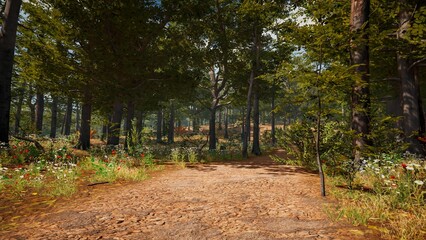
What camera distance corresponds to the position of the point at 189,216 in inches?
140

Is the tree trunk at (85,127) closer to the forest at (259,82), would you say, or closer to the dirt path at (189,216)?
the forest at (259,82)

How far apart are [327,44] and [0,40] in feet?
38.2

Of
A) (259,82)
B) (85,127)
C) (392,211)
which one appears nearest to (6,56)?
(85,127)

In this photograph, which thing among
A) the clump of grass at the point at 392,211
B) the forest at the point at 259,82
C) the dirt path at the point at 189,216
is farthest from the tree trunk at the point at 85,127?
the clump of grass at the point at 392,211

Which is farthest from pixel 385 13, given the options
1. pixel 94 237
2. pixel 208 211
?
pixel 94 237

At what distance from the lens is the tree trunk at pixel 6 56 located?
9.14m

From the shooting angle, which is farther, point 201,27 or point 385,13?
point 201,27

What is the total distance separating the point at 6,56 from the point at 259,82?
43.6 feet

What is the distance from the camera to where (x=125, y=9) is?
9562 mm

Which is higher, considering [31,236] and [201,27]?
[201,27]

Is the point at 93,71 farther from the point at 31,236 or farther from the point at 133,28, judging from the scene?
the point at 31,236

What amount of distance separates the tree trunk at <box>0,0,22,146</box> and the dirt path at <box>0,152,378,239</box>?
23.0 ft

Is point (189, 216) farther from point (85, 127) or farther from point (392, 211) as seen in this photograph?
point (85, 127)

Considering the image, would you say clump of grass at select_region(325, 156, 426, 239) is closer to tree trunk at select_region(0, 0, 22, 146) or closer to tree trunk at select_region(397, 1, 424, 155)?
tree trunk at select_region(397, 1, 424, 155)
